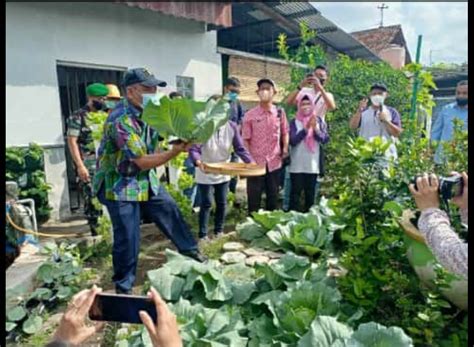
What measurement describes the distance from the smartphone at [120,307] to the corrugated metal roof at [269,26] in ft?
25.1

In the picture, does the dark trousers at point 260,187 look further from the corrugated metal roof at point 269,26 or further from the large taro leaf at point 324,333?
the corrugated metal roof at point 269,26

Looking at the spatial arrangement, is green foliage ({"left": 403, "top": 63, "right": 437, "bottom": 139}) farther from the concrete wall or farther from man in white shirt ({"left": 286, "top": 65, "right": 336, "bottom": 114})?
the concrete wall

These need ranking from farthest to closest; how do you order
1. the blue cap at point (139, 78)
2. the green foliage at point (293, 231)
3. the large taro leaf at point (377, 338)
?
the green foliage at point (293, 231) < the blue cap at point (139, 78) < the large taro leaf at point (377, 338)

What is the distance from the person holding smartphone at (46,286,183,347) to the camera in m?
1.21

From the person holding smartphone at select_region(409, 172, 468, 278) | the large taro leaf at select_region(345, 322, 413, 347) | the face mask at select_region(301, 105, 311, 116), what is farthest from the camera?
the face mask at select_region(301, 105, 311, 116)

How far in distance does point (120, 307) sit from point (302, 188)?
3.44 meters

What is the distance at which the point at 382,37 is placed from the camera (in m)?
18.5

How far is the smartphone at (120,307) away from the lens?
1.32 m

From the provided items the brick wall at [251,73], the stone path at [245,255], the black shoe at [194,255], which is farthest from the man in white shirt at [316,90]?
the brick wall at [251,73]

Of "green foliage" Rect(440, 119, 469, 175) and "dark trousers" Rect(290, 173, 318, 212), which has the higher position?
"green foliage" Rect(440, 119, 469, 175)

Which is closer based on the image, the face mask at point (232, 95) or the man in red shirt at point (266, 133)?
the man in red shirt at point (266, 133)

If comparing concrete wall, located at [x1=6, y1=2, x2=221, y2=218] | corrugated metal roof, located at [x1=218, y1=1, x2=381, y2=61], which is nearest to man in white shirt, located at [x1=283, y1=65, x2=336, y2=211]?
concrete wall, located at [x1=6, y1=2, x2=221, y2=218]

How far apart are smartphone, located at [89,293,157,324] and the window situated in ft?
19.0

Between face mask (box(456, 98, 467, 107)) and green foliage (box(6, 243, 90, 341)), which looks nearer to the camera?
green foliage (box(6, 243, 90, 341))
